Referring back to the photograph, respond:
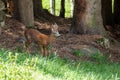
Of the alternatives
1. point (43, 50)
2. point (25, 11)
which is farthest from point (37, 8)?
point (43, 50)

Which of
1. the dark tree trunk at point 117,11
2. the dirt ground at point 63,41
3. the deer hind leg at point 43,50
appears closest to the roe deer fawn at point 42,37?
the deer hind leg at point 43,50

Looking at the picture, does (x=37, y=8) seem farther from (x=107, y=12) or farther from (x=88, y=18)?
(x=107, y=12)

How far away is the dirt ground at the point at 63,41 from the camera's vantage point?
1308cm

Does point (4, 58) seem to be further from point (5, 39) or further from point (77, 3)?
point (77, 3)

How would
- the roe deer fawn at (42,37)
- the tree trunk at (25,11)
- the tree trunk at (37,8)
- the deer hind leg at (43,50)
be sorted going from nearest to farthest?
the roe deer fawn at (42,37) < the deer hind leg at (43,50) < the tree trunk at (25,11) < the tree trunk at (37,8)

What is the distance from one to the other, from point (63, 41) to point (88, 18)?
166 cm

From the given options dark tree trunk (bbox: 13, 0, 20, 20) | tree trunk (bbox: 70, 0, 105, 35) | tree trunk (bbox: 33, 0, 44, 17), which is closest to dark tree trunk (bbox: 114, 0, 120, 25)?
tree trunk (bbox: 33, 0, 44, 17)

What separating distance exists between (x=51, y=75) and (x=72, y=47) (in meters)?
5.20

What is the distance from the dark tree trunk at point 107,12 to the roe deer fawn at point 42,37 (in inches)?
430

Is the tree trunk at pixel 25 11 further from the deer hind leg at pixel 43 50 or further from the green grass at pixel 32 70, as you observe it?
the green grass at pixel 32 70

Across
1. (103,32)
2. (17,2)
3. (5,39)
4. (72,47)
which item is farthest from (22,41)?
(103,32)

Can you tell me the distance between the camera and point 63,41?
1450 cm

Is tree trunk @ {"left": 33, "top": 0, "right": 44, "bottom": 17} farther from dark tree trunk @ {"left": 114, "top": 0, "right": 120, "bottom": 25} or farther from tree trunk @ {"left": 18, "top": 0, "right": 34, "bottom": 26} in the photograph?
dark tree trunk @ {"left": 114, "top": 0, "right": 120, "bottom": 25}

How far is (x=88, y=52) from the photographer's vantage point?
13797 millimetres
